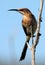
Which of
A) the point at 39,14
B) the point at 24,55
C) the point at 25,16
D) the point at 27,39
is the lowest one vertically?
the point at 24,55

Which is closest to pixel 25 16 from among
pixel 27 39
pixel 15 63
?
pixel 27 39

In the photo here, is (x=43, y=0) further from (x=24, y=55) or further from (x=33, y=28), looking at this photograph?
(x=24, y=55)

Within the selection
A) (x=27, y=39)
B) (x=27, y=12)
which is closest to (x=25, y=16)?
(x=27, y=12)

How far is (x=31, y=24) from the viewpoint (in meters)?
2.19

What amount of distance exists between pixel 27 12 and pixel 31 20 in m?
0.13

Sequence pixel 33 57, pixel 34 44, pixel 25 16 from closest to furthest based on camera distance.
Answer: pixel 33 57 → pixel 34 44 → pixel 25 16

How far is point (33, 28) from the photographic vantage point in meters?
2.20

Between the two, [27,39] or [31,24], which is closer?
[31,24]

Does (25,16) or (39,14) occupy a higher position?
(39,14)

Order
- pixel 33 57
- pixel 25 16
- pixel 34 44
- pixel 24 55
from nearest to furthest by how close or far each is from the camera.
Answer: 1. pixel 33 57
2. pixel 34 44
3. pixel 25 16
4. pixel 24 55

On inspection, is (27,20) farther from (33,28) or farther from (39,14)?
(39,14)

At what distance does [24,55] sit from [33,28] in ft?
1.12

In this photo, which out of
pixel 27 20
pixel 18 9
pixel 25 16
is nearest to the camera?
pixel 18 9

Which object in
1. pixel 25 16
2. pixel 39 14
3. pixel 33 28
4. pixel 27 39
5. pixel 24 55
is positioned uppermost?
pixel 39 14
